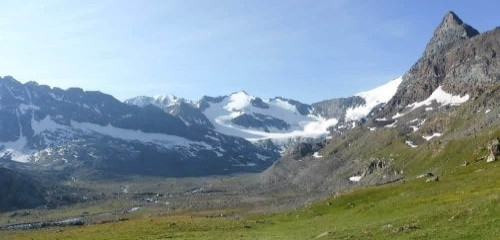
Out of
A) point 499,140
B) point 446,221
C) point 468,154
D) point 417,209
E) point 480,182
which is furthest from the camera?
point 468,154

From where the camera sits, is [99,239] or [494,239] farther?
[99,239]

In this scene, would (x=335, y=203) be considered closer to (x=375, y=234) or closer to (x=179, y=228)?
(x=179, y=228)

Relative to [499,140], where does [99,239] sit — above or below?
below

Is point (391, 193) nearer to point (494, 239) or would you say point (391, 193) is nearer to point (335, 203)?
point (335, 203)

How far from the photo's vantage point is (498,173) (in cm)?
8325

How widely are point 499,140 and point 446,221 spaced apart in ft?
314

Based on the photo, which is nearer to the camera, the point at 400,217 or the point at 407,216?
the point at 407,216

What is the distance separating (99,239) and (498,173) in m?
64.2

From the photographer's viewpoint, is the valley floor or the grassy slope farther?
the grassy slope

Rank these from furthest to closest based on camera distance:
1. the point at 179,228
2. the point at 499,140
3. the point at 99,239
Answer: the point at 499,140 < the point at 179,228 < the point at 99,239

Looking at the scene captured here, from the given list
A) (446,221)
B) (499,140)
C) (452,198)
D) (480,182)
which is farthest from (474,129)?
(446,221)

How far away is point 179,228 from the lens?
95.8 m

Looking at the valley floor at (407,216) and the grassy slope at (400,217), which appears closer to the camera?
the valley floor at (407,216)

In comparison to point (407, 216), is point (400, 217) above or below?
below
